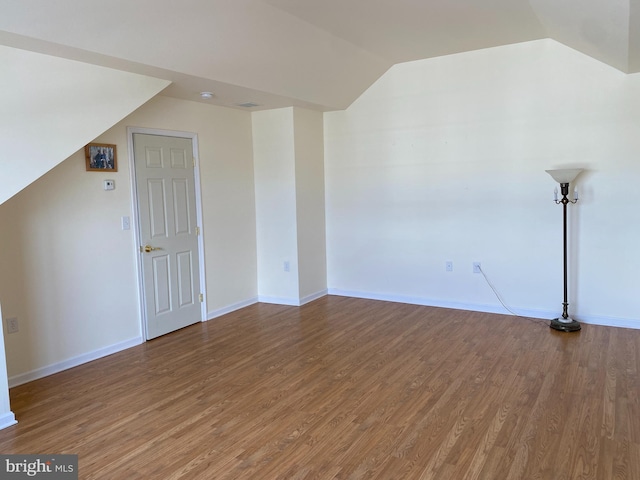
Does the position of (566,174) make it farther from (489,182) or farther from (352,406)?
(352,406)

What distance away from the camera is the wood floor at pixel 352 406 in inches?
98.1

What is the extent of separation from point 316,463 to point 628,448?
1688 millimetres

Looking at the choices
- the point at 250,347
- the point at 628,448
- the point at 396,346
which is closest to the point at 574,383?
the point at 628,448

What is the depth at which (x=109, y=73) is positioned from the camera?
339 centimetres

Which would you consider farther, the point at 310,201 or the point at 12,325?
the point at 310,201

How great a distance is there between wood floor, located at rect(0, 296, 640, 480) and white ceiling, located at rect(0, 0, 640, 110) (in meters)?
2.36

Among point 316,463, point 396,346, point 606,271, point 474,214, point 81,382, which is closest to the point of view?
point 316,463

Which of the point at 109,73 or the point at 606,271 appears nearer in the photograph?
the point at 109,73

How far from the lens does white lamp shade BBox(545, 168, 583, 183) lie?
4176mm

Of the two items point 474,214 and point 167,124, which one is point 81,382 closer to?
point 167,124

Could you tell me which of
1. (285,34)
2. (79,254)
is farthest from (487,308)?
(79,254)

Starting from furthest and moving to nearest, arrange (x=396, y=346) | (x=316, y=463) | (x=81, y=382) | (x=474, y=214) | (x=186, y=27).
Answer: (x=474, y=214) → (x=396, y=346) → (x=81, y=382) → (x=186, y=27) → (x=316, y=463)

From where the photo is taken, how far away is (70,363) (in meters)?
3.87

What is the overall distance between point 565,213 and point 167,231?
12.6 feet
